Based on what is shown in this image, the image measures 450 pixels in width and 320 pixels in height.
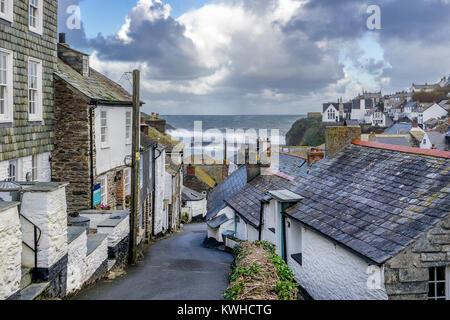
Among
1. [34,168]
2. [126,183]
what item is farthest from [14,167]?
[126,183]

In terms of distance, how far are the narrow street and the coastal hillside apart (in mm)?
93623

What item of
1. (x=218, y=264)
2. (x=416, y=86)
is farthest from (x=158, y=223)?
(x=416, y=86)

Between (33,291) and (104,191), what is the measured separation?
970 centimetres

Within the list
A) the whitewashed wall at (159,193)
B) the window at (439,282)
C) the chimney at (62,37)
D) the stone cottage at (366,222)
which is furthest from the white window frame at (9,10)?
the whitewashed wall at (159,193)

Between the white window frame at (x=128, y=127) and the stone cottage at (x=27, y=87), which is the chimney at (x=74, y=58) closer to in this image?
the white window frame at (x=128, y=127)

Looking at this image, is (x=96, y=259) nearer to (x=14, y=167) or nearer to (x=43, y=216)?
(x=43, y=216)

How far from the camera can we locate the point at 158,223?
28.0 meters

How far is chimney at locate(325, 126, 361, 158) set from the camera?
16.8 m

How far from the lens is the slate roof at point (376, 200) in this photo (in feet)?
29.9

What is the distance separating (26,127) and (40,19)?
3.82 meters

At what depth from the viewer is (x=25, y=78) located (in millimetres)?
12867

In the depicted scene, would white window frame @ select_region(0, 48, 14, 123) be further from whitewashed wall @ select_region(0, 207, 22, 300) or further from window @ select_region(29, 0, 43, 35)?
whitewashed wall @ select_region(0, 207, 22, 300)

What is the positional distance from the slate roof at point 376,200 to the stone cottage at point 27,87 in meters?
8.81
